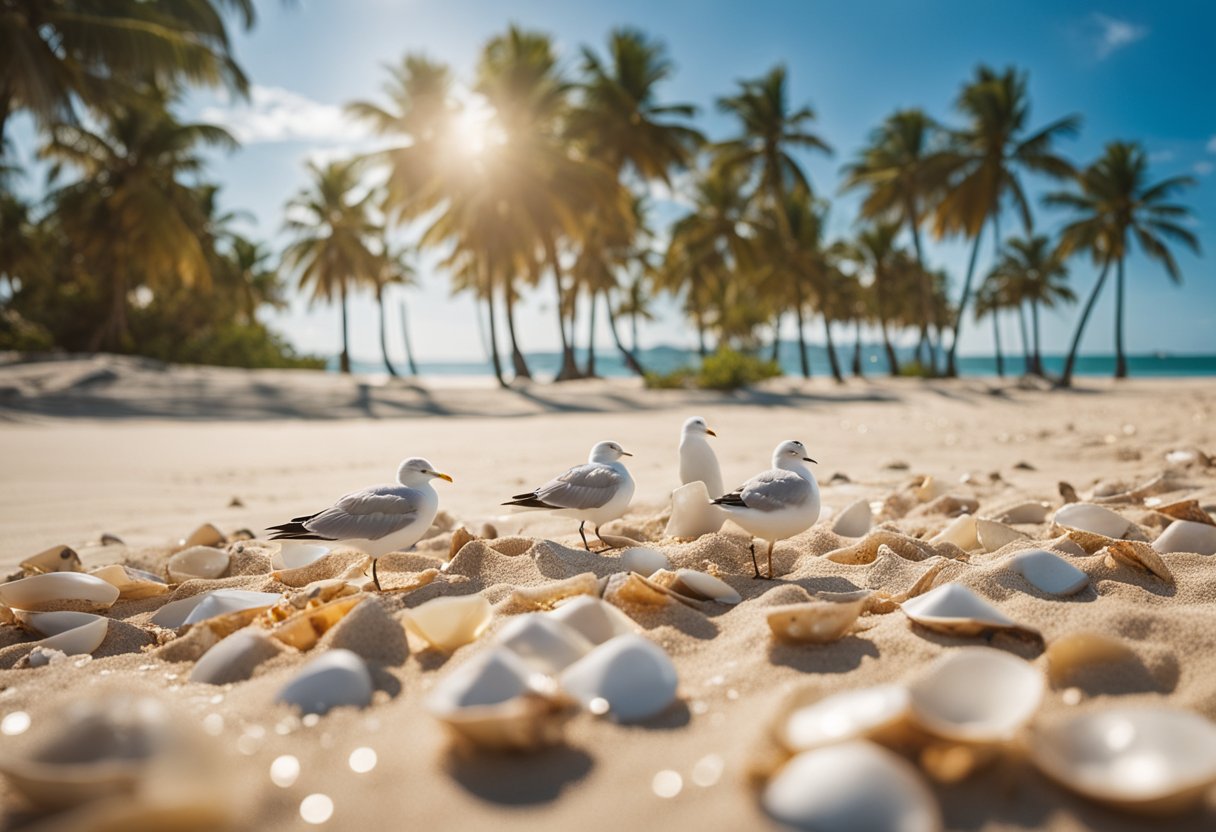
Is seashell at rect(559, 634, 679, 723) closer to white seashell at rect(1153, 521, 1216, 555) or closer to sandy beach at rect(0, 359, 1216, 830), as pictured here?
sandy beach at rect(0, 359, 1216, 830)

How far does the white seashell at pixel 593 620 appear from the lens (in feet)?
5.18

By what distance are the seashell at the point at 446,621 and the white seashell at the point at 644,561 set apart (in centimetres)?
68

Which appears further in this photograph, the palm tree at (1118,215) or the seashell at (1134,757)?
the palm tree at (1118,215)

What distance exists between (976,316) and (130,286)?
5458 centimetres

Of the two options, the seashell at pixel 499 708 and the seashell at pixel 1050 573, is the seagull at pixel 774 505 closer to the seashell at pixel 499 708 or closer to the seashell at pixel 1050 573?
the seashell at pixel 1050 573

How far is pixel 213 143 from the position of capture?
899 inches

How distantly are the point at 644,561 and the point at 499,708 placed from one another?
3.82ft

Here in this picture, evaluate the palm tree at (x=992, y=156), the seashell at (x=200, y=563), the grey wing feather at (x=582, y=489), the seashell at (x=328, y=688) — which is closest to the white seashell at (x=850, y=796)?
the seashell at (x=328, y=688)

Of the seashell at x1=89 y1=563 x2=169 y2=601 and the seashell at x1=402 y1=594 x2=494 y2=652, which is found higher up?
the seashell at x1=402 y1=594 x2=494 y2=652

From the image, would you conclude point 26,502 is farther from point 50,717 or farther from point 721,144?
point 721,144

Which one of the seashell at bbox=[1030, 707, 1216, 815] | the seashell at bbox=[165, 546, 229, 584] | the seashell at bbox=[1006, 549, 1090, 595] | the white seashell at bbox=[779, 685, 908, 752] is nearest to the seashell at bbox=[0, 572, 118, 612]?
the seashell at bbox=[165, 546, 229, 584]

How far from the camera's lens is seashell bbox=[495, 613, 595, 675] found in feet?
4.54

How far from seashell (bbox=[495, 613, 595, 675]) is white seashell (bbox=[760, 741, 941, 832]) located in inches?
21.8

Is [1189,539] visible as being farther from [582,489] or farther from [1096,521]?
[582,489]
